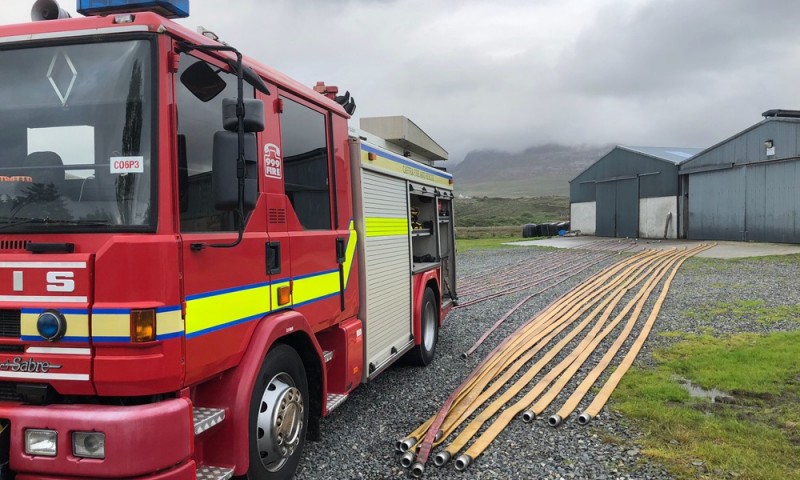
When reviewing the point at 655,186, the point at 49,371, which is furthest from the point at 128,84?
the point at 655,186

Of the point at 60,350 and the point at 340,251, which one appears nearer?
the point at 60,350

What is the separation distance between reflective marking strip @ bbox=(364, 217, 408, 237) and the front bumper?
2916mm

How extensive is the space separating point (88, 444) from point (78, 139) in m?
1.51

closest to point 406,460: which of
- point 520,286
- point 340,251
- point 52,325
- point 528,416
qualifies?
point 528,416

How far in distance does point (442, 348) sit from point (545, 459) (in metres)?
3.95

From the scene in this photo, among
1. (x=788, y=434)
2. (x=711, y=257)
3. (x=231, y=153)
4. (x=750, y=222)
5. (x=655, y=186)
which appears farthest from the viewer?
(x=655, y=186)

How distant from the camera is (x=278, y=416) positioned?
3.79 metres

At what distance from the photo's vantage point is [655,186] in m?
30.5

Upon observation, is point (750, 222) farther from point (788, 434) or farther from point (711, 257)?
point (788, 434)

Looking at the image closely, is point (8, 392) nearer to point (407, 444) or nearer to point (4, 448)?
point (4, 448)

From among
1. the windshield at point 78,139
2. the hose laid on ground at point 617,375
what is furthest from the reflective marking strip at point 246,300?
the hose laid on ground at point 617,375

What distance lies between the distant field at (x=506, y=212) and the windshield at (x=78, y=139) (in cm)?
5162

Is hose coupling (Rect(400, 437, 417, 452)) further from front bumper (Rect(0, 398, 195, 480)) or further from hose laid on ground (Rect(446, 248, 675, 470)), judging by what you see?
front bumper (Rect(0, 398, 195, 480))

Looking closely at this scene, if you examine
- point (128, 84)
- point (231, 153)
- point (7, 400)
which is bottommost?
point (7, 400)
